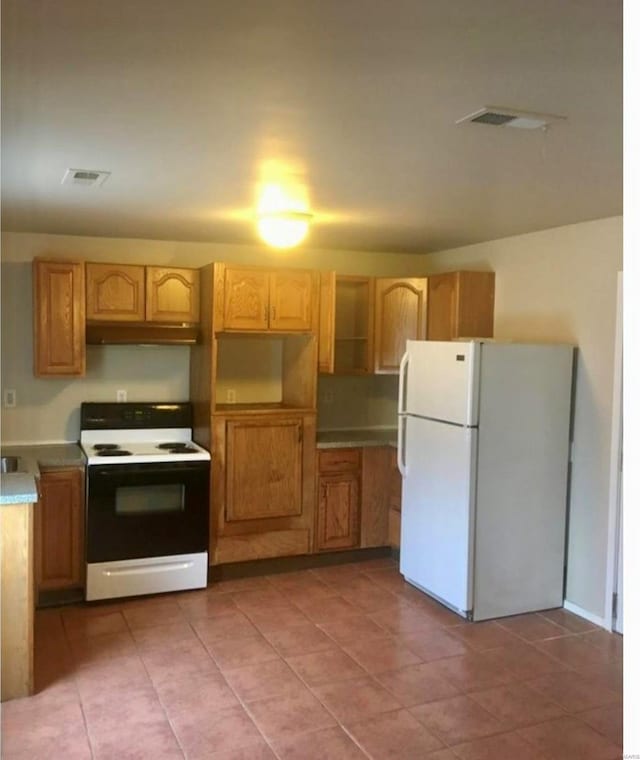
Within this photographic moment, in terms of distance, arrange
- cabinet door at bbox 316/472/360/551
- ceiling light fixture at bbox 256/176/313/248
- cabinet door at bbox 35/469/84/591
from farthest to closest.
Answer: cabinet door at bbox 316/472/360/551 < cabinet door at bbox 35/469/84/591 < ceiling light fixture at bbox 256/176/313/248

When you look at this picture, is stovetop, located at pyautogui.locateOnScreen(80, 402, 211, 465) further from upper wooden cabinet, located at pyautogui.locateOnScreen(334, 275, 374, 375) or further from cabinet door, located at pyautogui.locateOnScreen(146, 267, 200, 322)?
upper wooden cabinet, located at pyautogui.locateOnScreen(334, 275, 374, 375)

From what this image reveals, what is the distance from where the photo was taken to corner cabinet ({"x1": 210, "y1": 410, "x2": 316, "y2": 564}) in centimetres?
470

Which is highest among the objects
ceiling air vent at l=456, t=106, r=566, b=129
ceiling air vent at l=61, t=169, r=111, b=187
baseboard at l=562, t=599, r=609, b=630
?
ceiling air vent at l=61, t=169, r=111, b=187

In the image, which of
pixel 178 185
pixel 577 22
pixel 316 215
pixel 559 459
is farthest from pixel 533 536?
pixel 577 22

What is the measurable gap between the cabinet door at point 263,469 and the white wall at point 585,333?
5.65 feet

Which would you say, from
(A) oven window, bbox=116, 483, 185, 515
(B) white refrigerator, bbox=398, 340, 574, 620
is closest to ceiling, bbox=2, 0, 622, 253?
(B) white refrigerator, bbox=398, 340, 574, 620

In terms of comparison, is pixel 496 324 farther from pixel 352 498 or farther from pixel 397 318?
pixel 352 498

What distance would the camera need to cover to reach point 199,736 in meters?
2.90

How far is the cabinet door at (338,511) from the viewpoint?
5027 mm

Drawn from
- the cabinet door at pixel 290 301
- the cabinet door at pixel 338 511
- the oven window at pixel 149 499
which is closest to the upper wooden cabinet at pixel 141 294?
the cabinet door at pixel 290 301

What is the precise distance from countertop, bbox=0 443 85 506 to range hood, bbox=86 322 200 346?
723mm

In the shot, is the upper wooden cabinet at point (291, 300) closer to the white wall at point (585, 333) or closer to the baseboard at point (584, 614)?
the white wall at point (585, 333)

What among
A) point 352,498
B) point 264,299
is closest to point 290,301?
point 264,299
